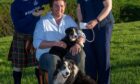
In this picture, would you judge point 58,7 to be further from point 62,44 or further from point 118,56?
point 118,56

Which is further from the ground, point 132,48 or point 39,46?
point 39,46

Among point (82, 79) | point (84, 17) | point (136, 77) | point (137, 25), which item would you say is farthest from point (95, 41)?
point (137, 25)

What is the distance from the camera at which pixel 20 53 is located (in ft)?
23.6

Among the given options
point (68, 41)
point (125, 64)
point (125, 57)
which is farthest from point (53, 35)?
point (125, 57)

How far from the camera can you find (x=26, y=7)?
679 cm

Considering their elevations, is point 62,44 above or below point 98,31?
below

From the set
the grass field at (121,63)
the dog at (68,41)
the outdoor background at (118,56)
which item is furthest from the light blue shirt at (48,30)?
the grass field at (121,63)

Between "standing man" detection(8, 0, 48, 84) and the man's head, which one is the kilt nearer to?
"standing man" detection(8, 0, 48, 84)

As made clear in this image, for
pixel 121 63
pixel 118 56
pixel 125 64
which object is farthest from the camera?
pixel 118 56

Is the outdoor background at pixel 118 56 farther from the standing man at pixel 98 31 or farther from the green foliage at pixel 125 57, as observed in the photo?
the standing man at pixel 98 31

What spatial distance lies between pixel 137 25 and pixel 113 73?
877 centimetres

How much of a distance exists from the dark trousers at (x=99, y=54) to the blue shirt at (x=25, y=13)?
82 cm

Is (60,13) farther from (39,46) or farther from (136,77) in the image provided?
(136,77)

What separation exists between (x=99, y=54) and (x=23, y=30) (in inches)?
48.1
